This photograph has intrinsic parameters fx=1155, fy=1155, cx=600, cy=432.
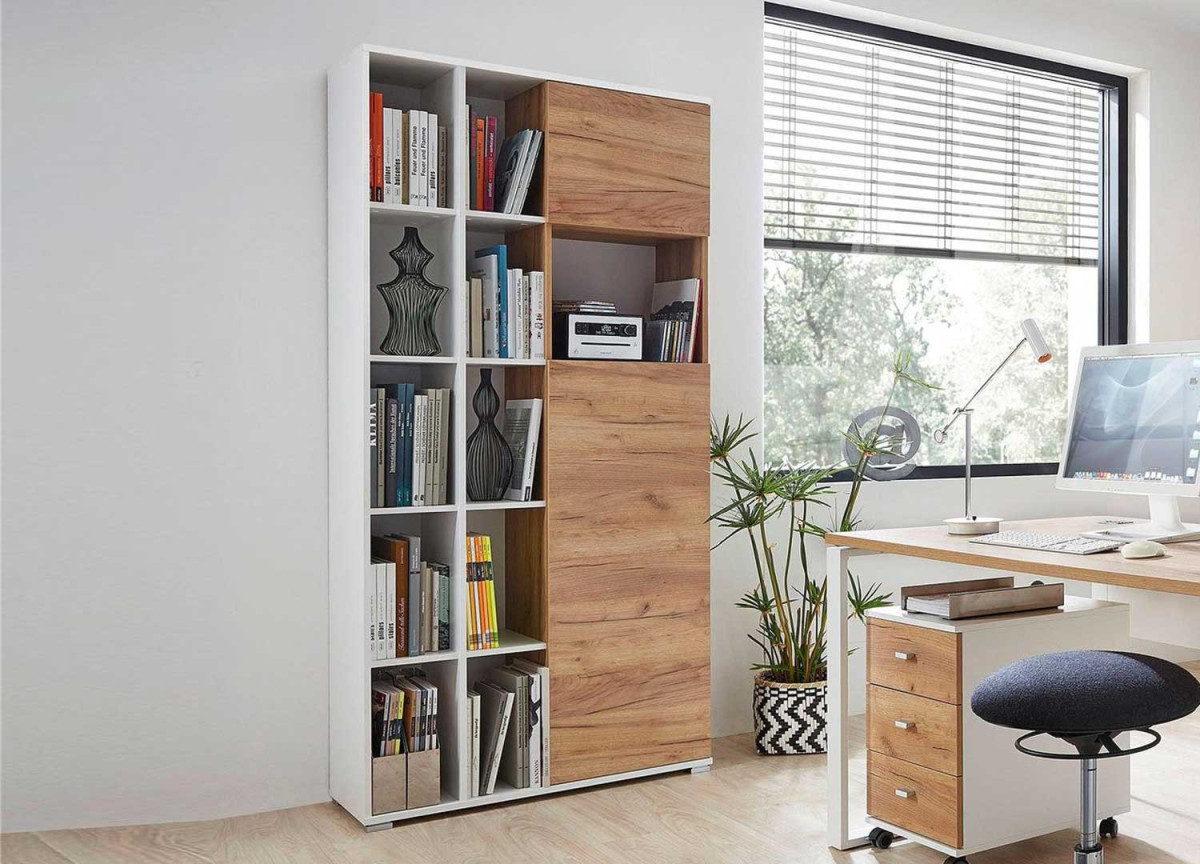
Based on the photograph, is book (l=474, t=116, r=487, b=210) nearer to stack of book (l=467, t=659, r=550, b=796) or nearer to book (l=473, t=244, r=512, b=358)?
book (l=473, t=244, r=512, b=358)

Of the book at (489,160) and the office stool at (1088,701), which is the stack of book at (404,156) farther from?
the office stool at (1088,701)

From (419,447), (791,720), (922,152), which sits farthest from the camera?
(922,152)

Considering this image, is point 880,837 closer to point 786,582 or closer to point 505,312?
point 786,582

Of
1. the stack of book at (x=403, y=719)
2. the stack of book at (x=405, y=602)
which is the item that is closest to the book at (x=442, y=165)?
the stack of book at (x=405, y=602)

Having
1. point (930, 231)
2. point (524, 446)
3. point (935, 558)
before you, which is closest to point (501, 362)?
point (524, 446)

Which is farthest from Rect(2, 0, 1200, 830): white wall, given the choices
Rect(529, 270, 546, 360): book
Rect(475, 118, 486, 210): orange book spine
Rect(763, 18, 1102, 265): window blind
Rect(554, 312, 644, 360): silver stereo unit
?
Rect(763, 18, 1102, 265): window blind

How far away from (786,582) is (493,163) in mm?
1696

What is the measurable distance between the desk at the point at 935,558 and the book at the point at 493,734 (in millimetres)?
905

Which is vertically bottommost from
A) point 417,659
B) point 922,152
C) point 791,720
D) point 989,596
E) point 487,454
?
point 791,720

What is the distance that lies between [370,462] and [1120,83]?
3.94 meters

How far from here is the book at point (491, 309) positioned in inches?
129

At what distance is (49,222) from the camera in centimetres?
297

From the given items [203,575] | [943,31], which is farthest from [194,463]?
[943,31]

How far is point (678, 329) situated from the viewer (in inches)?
141
